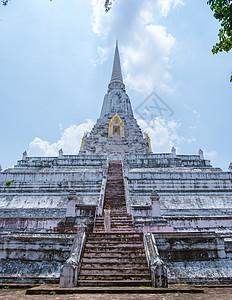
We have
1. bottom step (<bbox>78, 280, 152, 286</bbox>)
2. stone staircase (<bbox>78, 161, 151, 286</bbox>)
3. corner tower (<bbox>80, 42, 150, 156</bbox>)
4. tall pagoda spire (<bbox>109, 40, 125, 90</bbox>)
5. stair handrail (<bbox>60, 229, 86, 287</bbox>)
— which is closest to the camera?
stair handrail (<bbox>60, 229, 86, 287</bbox>)

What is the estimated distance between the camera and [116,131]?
38.9 meters

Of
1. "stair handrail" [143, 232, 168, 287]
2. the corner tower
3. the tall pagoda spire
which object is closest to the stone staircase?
"stair handrail" [143, 232, 168, 287]

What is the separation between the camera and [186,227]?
12023 millimetres

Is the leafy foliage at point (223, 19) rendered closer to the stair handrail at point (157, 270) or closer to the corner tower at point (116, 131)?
the stair handrail at point (157, 270)

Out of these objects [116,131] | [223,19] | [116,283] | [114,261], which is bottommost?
[116,283]

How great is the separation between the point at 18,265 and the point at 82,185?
11.8 metres

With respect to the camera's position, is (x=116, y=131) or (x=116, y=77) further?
(x=116, y=77)

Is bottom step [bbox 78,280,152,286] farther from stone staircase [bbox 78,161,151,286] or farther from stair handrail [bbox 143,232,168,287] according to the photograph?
stair handrail [bbox 143,232,168,287]

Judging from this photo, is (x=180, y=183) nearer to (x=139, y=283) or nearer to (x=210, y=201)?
(x=210, y=201)

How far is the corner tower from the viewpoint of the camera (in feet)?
112

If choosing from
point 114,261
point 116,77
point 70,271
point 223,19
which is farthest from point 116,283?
point 116,77

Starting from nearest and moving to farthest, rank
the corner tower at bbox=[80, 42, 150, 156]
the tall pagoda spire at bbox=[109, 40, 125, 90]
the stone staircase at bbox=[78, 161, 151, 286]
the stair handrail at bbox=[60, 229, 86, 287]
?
the stair handrail at bbox=[60, 229, 86, 287] < the stone staircase at bbox=[78, 161, 151, 286] < the corner tower at bbox=[80, 42, 150, 156] < the tall pagoda spire at bbox=[109, 40, 125, 90]

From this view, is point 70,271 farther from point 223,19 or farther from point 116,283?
point 223,19

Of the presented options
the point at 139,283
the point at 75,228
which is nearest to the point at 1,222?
the point at 75,228
